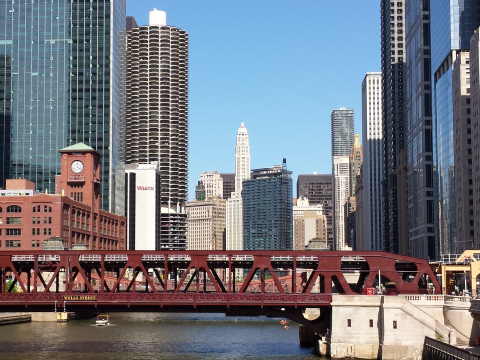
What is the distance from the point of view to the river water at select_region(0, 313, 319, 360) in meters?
92.5

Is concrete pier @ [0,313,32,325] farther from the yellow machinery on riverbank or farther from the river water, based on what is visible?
the yellow machinery on riverbank

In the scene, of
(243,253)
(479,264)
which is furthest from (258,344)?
(479,264)

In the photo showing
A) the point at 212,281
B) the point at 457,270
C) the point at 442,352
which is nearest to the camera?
the point at 442,352

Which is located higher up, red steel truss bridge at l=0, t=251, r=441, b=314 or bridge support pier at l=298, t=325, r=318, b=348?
red steel truss bridge at l=0, t=251, r=441, b=314

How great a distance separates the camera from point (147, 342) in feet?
369

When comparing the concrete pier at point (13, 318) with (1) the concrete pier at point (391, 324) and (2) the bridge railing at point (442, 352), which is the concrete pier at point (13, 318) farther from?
(2) the bridge railing at point (442, 352)

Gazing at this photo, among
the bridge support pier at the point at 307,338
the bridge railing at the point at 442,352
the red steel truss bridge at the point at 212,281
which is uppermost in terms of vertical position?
the red steel truss bridge at the point at 212,281

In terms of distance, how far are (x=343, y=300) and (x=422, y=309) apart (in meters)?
7.61

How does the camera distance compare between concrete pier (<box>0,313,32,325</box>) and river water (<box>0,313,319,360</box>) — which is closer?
river water (<box>0,313,319,360</box>)

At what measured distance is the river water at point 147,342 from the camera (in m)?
92.5

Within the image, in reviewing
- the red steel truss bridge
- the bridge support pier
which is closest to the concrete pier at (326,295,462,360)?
the red steel truss bridge

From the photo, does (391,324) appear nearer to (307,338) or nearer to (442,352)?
(442,352)

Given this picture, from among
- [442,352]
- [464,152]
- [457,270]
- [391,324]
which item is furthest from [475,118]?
[442,352]

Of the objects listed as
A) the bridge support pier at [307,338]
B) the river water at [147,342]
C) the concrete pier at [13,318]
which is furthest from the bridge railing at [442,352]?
the concrete pier at [13,318]
